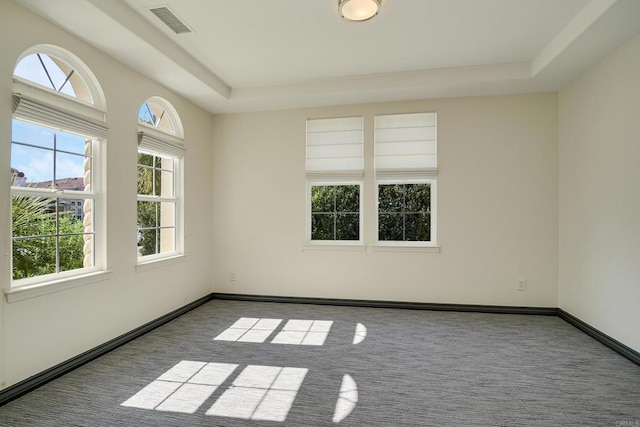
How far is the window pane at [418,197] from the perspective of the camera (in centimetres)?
454

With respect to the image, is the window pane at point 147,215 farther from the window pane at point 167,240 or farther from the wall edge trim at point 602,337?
the wall edge trim at point 602,337

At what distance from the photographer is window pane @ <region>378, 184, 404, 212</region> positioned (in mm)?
4617

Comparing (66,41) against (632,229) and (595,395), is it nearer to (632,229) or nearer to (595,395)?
(595,395)

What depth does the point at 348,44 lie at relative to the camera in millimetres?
3355

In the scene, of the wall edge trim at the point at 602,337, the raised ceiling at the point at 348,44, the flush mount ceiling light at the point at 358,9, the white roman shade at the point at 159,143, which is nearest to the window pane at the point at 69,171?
the white roman shade at the point at 159,143

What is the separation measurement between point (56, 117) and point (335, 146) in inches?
123

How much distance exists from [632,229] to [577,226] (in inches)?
34.2

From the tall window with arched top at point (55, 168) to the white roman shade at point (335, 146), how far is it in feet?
8.37

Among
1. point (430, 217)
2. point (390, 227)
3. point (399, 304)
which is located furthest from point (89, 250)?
point (430, 217)

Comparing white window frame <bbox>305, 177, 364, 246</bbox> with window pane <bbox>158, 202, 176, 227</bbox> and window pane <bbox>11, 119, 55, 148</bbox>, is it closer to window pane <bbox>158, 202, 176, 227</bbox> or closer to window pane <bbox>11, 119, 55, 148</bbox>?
window pane <bbox>158, 202, 176, 227</bbox>

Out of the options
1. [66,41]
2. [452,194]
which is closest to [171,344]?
[66,41]

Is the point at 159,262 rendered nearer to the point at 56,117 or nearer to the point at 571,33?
the point at 56,117

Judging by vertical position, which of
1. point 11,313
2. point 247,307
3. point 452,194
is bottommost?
point 247,307

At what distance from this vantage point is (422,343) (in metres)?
3.28
